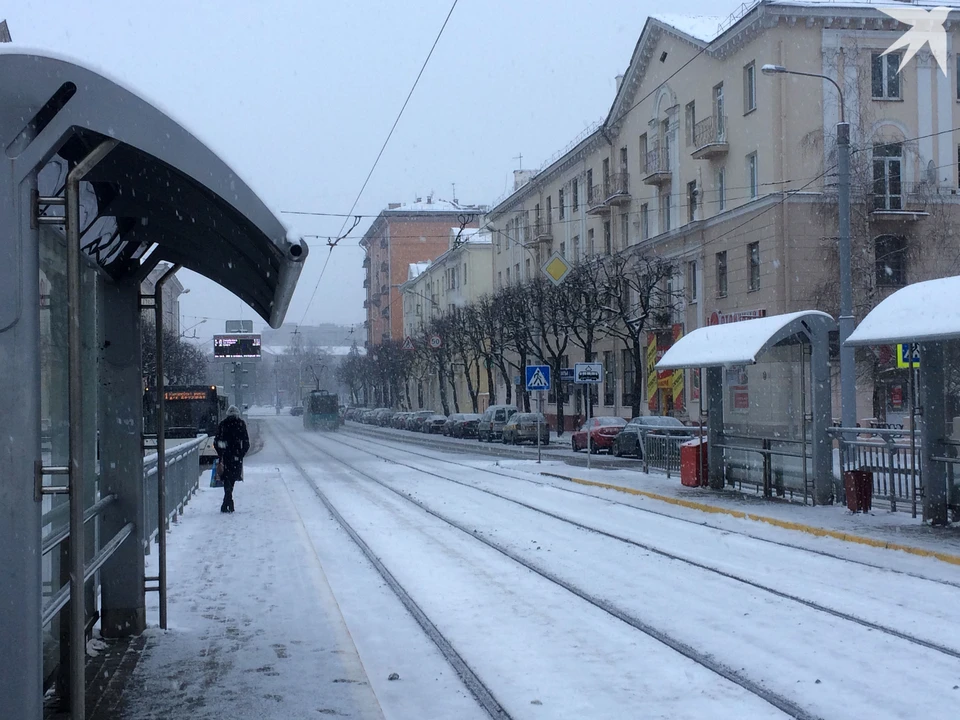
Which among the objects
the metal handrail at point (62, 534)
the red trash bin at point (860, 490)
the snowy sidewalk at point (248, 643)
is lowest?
the snowy sidewalk at point (248, 643)

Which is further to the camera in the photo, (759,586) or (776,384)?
(776,384)

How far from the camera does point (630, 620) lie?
8.70 metres

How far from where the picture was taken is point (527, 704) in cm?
639

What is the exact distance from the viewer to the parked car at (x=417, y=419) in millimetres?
72062

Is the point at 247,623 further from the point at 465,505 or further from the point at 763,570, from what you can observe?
the point at 465,505

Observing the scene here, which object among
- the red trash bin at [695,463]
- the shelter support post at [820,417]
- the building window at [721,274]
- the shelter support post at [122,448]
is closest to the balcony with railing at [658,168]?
the building window at [721,274]

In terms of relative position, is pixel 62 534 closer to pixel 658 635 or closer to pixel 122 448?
pixel 122 448

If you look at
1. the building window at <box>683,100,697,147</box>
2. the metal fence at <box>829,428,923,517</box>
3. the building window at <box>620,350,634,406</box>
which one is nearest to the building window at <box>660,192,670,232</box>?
the building window at <box>683,100,697,147</box>

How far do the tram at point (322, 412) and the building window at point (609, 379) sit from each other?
1074 inches

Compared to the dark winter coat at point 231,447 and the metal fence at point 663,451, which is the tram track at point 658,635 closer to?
the dark winter coat at point 231,447

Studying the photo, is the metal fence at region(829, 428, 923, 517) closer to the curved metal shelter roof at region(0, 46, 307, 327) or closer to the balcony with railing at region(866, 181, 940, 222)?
the curved metal shelter roof at region(0, 46, 307, 327)

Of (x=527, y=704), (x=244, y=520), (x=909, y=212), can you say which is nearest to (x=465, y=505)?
(x=244, y=520)

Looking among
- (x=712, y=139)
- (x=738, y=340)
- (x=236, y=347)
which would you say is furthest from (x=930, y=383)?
(x=236, y=347)

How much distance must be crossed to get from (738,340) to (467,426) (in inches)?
1687
